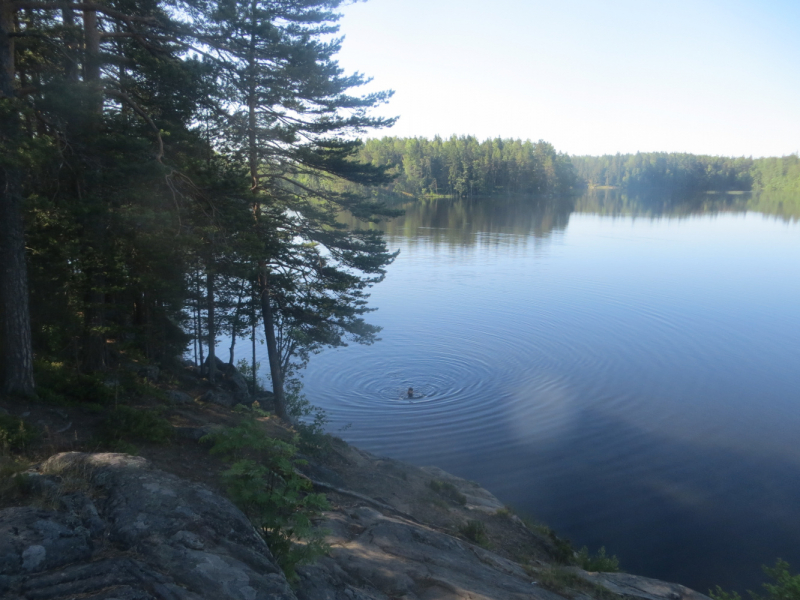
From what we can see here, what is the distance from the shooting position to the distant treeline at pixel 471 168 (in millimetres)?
107875

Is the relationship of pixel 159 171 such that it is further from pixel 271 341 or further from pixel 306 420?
pixel 306 420

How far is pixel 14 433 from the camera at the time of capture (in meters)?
7.60

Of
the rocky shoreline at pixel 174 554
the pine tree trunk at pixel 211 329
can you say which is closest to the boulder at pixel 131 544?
the rocky shoreline at pixel 174 554

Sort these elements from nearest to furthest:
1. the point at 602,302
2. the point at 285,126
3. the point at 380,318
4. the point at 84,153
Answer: the point at 84,153 < the point at 285,126 < the point at 380,318 < the point at 602,302

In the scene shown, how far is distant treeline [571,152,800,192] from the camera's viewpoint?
157500mm

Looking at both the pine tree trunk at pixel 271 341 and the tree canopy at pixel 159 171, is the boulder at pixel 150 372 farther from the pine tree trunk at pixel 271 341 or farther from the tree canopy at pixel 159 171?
the pine tree trunk at pixel 271 341

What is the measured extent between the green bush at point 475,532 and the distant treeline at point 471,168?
93231 millimetres

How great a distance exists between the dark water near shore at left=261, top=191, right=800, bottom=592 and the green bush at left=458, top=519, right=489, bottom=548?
4.75 meters

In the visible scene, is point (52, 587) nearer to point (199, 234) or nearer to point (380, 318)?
point (199, 234)

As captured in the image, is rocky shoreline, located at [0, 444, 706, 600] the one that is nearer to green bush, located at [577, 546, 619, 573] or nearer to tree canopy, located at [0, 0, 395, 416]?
green bush, located at [577, 546, 619, 573]

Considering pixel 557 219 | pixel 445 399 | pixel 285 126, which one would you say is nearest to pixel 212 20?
pixel 285 126

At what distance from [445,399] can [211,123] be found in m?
14.0

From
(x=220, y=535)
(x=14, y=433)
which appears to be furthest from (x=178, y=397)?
(x=220, y=535)

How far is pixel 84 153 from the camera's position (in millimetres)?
9695
